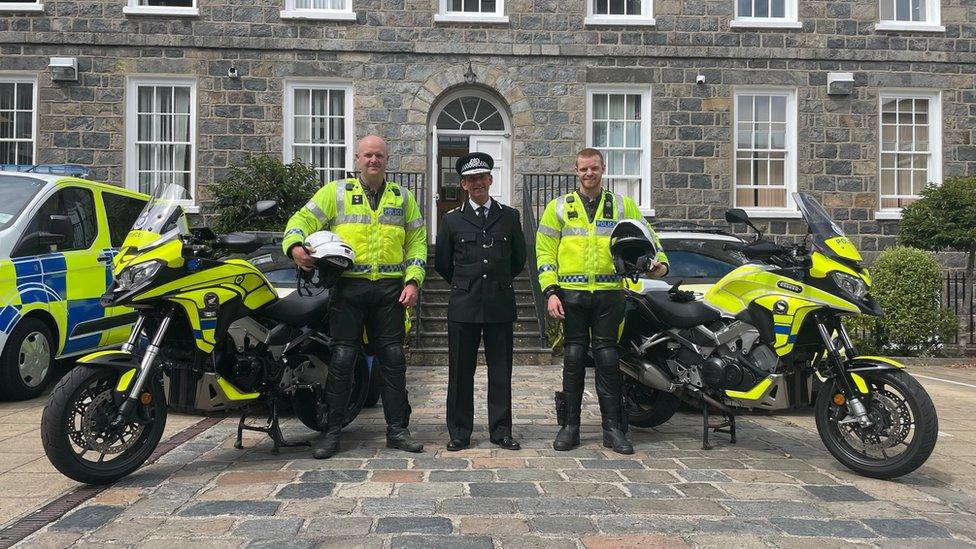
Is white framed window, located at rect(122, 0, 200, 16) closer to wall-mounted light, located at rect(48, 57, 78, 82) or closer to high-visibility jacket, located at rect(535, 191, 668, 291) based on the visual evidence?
wall-mounted light, located at rect(48, 57, 78, 82)

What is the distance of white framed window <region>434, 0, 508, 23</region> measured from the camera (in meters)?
13.4

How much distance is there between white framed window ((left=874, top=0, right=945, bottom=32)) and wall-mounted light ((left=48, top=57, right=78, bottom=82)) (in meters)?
13.7

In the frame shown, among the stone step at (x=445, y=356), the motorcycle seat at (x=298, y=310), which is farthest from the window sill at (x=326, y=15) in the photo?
the motorcycle seat at (x=298, y=310)

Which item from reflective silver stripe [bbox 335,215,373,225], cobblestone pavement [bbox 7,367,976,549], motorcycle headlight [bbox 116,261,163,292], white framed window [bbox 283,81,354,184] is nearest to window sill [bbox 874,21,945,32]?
white framed window [bbox 283,81,354,184]

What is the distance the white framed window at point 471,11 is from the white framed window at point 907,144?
22.8 feet

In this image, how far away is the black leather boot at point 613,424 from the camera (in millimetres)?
5297

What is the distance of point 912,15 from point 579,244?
12.2 meters

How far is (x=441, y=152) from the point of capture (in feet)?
45.5

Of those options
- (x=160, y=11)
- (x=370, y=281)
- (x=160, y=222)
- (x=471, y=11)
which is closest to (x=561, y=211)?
(x=370, y=281)

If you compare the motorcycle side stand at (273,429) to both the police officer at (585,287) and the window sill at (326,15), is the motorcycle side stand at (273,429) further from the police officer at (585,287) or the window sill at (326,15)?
the window sill at (326,15)

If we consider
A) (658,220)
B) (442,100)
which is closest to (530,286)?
(658,220)

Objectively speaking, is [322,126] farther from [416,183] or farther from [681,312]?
[681,312]

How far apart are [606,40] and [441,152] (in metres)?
3.42

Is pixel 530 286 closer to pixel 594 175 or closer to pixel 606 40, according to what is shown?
pixel 606 40
